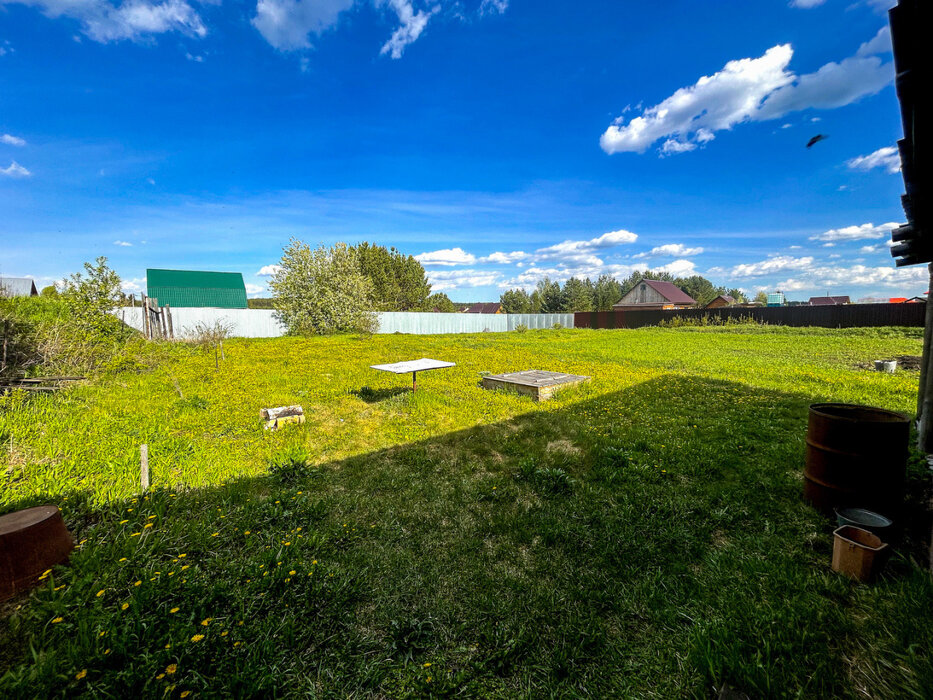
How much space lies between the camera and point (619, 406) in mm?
7137

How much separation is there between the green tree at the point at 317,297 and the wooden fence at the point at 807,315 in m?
22.9

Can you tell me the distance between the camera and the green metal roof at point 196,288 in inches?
1159

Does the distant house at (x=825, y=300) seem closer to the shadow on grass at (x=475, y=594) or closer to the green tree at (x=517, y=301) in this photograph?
the green tree at (x=517, y=301)

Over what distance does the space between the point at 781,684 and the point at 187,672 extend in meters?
2.96

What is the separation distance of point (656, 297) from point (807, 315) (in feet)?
72.8

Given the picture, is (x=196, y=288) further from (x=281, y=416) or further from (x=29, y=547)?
(x=29, y=547)

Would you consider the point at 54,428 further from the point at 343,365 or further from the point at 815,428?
the point at 815,428

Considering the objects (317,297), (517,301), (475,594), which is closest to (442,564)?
(475,594)

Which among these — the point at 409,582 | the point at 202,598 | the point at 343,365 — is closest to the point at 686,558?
the point at 409,582

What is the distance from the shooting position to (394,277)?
1705 inches

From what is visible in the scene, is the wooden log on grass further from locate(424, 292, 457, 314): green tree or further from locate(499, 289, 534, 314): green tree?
locate(499, 289, 534, 314): green tree

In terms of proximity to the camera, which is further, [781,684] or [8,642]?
[8,642]

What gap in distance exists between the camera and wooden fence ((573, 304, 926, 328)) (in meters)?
20.6

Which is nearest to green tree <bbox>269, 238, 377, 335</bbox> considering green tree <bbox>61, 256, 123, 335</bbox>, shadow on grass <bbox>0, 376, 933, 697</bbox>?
green tree <bbox>61, 256, 123, 335</bbox>
